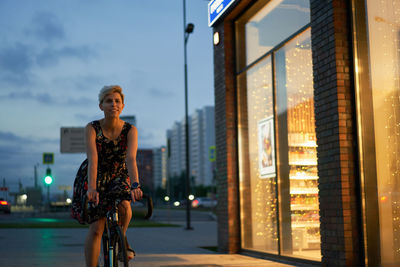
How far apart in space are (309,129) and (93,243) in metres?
4.67

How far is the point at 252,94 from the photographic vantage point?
10.6 m

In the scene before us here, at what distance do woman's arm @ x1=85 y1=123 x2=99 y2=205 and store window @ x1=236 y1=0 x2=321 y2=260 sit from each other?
14.5 ft

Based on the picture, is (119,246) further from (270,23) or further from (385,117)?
(270,23)

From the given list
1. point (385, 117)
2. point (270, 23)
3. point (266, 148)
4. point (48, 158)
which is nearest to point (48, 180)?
point (48, 158)

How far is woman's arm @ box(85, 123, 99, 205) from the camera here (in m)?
4.17

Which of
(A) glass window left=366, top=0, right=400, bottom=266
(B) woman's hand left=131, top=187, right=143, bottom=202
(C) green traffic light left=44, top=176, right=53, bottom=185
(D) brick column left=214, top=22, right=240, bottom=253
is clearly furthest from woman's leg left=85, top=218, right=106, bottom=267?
(C) green traffic light left=44, top=176, right=53, bottom=185

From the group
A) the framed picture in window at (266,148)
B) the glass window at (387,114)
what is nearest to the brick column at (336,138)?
the glass window at (387,114)

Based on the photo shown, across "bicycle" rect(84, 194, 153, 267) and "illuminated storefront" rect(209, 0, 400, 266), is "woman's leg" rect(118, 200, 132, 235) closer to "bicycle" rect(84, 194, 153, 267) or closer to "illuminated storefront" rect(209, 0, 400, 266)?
"bicycle" rect(84, 194, 153, 267)

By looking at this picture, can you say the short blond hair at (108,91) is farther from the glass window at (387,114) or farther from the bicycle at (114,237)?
the glass window at (387,114)

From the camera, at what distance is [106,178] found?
4.53 m

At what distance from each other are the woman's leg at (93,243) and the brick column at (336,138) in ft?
11.2

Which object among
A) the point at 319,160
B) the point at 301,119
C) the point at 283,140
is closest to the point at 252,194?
Result: the point at 283,140

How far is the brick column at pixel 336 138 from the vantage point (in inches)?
265

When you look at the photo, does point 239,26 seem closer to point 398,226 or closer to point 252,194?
point 252,194
